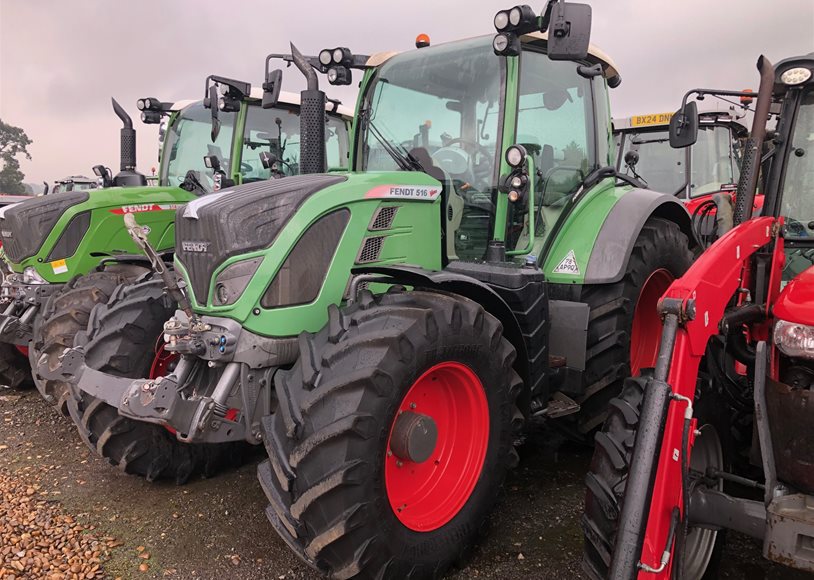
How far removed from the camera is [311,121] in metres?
3.60

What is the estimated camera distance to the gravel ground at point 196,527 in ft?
8.79

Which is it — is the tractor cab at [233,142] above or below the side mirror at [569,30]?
below

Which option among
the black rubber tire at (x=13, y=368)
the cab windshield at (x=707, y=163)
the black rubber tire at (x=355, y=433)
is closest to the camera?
the black rubber tire at (x=355, y=433)

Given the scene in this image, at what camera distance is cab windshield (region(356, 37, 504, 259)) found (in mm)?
3352

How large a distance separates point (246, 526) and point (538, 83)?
278 cm

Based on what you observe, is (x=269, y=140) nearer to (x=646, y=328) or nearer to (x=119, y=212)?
(x=119, y=212)

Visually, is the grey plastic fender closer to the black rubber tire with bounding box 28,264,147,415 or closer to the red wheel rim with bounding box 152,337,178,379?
the red wheel rim with bounding box 152,337,178,379

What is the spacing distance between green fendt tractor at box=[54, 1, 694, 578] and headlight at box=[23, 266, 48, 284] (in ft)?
6.55

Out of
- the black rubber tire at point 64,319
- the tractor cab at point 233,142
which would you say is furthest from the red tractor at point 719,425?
the tractor cab at point 233,142

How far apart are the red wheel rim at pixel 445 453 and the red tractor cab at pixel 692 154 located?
16.9ft

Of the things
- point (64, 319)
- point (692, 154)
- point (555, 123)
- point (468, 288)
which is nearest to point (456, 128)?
point (555, 123)

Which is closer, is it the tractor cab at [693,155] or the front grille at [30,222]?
the front grille at [30,222]

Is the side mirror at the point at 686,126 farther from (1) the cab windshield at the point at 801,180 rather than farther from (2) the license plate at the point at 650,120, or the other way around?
(2) the license plate at the point at 650,120

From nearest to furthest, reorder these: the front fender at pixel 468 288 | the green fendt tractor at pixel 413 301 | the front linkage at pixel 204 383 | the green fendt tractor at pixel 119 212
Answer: the green fendt tractor at pixel 413 301
the front linkage at pixel 204 383
the front fender at pixel 468 288
the green fendt tractor at pixel 119 212
